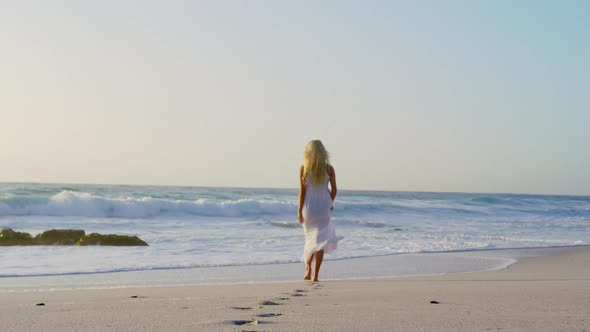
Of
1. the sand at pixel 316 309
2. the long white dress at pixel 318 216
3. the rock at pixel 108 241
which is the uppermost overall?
the long white dress at pixel 318 216

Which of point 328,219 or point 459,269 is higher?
point 328,219

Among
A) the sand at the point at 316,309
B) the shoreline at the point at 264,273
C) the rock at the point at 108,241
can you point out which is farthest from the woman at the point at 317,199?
the rock at the point at 108,241

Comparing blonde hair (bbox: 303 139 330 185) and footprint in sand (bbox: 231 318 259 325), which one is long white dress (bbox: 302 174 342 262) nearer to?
blonde hair (bbox: 303 139 330 185)

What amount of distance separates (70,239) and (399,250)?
6.55 meters

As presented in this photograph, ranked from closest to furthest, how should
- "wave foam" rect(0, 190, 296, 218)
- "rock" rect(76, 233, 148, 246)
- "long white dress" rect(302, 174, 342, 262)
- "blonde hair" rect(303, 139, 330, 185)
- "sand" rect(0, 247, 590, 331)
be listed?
"sand" rect(0, 247, 590, 331), "blonde hair" rect(303, 139, 330, 185), "long white dress" rect(302, 174, 342, 262), "rock" rect(76, 233, 148, 246), "wave foam" rect(0, 190, 296, 218)

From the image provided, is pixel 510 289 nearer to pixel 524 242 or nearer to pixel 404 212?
pixel 524 242

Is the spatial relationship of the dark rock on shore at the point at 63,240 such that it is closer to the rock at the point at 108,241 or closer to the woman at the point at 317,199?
the rock at the point at 108,241

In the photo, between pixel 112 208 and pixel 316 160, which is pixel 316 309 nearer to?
pixel 316 160

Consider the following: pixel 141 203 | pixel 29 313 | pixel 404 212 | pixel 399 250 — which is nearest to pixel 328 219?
pixel 29 313

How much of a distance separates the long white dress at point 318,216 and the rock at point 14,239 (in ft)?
24.6

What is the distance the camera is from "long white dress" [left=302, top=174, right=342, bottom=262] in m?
7.32

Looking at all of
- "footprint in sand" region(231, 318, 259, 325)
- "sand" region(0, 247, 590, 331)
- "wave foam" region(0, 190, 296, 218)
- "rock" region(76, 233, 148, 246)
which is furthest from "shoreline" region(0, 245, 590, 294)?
"wave foam" region(0, 190, 296, 218)

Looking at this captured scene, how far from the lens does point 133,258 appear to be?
10266 millimetres

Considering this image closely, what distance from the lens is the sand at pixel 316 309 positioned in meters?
3.60
